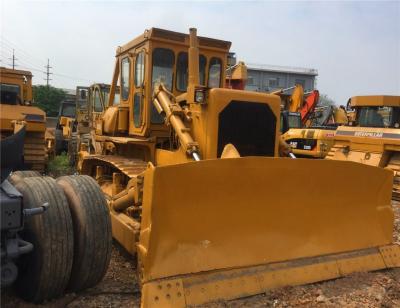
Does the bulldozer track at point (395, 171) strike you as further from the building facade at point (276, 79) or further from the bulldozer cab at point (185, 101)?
the building facade at point (276, 79)

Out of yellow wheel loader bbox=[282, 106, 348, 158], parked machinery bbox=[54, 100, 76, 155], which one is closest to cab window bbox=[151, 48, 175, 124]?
yellow wheel loader bbox=[282, 106, 348, 158]

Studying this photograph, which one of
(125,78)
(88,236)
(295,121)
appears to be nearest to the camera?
(88,236)

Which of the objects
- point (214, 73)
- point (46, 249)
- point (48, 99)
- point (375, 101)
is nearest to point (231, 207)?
point (46, 249)

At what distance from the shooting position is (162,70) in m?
6.08

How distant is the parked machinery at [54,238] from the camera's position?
120 inches

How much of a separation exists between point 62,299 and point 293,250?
2.11m

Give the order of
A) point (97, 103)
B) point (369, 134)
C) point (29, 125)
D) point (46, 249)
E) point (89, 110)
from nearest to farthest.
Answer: point (46, 249) < point (29, 125) < point (369, 134) < point (97, 103) < point (89, 110)

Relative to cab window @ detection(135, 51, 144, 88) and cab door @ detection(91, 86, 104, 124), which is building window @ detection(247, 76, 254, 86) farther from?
cab window @ detection(135, 51, 144, 88)

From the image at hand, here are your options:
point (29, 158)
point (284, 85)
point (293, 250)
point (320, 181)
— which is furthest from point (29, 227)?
point (284, 85)

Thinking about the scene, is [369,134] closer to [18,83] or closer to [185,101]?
[185,101]

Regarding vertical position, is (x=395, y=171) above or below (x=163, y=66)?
below

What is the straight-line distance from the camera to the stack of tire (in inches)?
133

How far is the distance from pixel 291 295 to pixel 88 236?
1800 millimetres

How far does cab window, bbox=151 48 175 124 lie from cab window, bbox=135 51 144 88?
23cm
